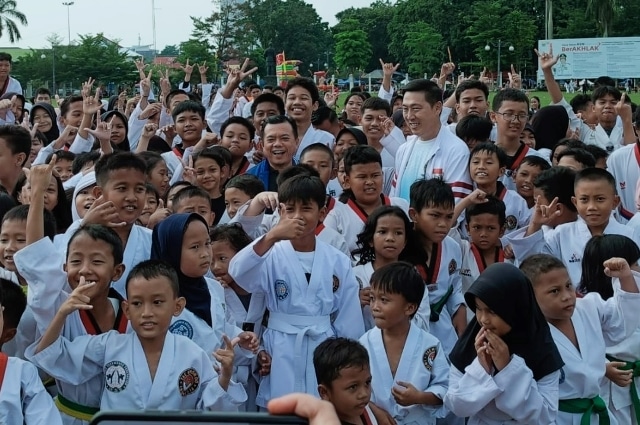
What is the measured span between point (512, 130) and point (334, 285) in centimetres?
253

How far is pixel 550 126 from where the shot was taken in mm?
7301

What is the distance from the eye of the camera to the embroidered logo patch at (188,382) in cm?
313

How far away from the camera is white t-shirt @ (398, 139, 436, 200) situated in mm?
5320

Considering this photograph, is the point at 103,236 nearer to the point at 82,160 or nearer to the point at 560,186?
the point at 82,160

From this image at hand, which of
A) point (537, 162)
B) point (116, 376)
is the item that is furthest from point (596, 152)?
point (116, 376)

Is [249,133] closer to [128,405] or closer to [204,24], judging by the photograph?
[128,405]

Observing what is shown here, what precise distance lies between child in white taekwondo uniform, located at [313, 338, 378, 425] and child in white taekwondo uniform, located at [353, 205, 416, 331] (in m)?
0.92

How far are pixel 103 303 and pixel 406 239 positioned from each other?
175 centimetres

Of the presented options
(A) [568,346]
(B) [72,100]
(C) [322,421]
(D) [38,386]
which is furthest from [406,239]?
(B) [72,100]

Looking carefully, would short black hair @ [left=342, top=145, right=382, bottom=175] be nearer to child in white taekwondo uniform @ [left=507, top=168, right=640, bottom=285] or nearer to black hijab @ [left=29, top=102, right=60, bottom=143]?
child in white taekwondo uniform @ [left=507, top=168, right=640, bottom=285]

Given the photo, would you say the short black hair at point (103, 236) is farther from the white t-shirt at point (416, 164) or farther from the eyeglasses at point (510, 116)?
the eyeglasses at point (510, 116)

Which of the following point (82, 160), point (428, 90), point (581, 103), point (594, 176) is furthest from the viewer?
point (581, 103)

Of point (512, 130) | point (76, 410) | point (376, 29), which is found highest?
point (376, 29)

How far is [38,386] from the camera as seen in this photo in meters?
2.87
